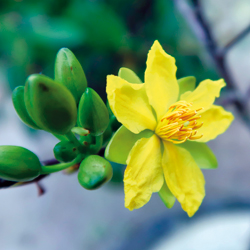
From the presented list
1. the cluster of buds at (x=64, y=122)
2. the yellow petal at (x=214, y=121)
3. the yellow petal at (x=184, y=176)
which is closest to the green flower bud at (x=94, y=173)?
the cluster of buds at (x=64, y=122)

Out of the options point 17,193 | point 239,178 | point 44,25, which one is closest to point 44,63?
point 44,25

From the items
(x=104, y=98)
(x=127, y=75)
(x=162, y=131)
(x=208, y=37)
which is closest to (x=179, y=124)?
(x=162, y=131)

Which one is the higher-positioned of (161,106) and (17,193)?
(161,106)

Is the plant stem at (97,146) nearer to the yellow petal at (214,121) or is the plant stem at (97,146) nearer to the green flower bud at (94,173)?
the green flower bud at (94,173)

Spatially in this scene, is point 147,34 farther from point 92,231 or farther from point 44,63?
point 92,231

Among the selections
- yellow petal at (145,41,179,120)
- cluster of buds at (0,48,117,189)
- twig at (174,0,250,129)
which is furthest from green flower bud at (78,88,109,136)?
twig at (174,0,250,129)

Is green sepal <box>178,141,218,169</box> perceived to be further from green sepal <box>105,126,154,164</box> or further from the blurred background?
the blurred background
